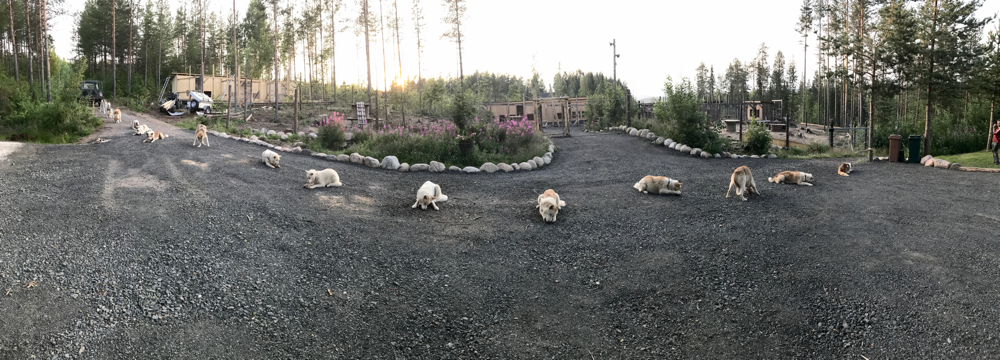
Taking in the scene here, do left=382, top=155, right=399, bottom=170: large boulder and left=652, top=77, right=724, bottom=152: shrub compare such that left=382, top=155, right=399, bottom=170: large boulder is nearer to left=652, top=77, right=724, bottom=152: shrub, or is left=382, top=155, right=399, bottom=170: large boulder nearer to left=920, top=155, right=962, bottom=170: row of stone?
left=652, top=77, right=724, bottom=152: shrub

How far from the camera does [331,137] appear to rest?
15.6 m

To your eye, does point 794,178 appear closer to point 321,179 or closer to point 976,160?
point 976,160

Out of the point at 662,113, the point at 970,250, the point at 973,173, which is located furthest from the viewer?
the point at 662,113

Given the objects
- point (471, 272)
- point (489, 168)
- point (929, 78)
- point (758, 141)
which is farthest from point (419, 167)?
point (929, 78)

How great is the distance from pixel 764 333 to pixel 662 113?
15.1m

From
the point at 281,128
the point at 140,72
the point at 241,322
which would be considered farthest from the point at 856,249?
the point at 140,72

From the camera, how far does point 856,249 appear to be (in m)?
6.07

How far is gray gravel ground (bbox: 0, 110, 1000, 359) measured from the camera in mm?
4160

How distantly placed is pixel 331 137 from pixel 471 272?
11.3 metres

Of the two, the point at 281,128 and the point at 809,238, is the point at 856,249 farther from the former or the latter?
the point at 281,128

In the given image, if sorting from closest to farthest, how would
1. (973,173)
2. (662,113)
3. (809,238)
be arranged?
(809,238)
(973,173)
(662,113)

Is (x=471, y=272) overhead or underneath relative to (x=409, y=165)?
underneath

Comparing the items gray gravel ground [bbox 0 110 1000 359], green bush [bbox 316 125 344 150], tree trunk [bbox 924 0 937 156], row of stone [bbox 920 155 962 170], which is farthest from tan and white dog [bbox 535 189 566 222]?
tree trunk [bbox 924 0 937 156]

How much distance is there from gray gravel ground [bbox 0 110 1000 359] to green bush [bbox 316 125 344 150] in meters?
6.35
